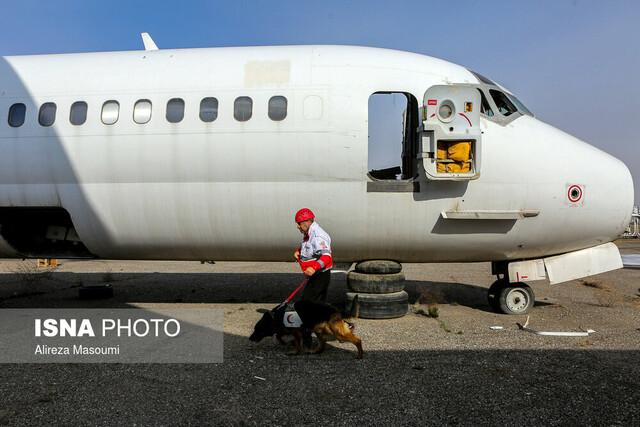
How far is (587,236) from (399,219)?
3.07m

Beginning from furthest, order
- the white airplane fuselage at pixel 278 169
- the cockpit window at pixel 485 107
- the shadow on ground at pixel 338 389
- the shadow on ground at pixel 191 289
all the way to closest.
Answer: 1. the shadow on ground at pixel 191 289
2. the cockpit window at pixel 485 107
3. the white airplane fuselage at pixel 278 169
4. the shadow on ground at pixel 338 389

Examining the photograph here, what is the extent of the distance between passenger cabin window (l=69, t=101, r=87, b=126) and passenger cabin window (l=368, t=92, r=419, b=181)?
443cm

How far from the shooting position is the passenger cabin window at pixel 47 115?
285 inches

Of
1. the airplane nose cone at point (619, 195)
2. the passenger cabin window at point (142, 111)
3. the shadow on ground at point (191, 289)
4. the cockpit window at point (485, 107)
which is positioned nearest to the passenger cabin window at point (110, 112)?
the passenger cabin window at point (142, 111)

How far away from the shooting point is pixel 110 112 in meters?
7.18

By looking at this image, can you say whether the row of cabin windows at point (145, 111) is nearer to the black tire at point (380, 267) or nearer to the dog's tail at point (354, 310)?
the black tire at point (380, 267)

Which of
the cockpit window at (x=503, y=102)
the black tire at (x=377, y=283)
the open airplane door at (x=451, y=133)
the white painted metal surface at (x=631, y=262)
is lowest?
the white painted metal surface at (x=631, y=262)

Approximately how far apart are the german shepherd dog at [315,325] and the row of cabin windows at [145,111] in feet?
9.57

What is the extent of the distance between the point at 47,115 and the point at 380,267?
5.76m

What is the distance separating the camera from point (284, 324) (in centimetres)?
586

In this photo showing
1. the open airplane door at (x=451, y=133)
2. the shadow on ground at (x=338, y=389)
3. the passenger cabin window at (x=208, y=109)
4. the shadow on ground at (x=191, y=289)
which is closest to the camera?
the shadow on ground at (x=338, y=389)

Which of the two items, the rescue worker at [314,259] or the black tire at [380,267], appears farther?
the black tire at [380,267]

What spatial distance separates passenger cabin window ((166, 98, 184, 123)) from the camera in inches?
277

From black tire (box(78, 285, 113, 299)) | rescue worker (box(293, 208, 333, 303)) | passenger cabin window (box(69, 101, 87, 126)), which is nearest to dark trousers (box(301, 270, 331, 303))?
rescue worker (box(293, 208, 333, 303))
